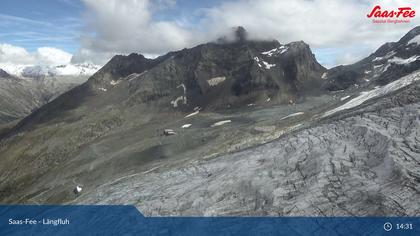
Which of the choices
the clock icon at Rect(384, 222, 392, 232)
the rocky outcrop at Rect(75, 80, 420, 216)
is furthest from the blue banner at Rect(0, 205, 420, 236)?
the rocky outcrop at Rect(75, 80, 420, 216)

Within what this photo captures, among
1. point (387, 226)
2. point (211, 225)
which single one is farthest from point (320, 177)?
point (211, 225)

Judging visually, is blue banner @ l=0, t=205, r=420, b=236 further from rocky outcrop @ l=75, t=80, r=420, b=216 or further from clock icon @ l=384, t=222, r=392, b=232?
rocky outcrop @ l=75, t=80, r=420, b=216

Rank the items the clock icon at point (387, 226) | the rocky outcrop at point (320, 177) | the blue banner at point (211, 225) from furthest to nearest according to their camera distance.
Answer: the rocky outcrop at point (320, 177)
the blue banner at point (211, 225)
the clock icon at point (387, 226)

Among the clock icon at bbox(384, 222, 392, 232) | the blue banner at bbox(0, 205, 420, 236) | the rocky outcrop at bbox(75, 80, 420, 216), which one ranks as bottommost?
the blue banner at bbox(0, 205, 420, 236)

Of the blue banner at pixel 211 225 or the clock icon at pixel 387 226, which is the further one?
the blue banner at pixel 211 225

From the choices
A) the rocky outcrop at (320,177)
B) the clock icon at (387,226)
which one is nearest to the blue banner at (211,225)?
the clock icon at (387,226)

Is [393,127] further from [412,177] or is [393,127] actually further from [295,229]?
[295,229]

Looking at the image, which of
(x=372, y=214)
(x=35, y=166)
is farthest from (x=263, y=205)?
(x=35, y=166)

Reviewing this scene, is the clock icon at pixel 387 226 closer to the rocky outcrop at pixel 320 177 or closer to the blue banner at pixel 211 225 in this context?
the blue banner at pixel 211 225

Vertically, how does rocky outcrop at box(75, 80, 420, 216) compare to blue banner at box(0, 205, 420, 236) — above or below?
above
